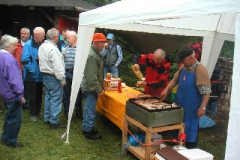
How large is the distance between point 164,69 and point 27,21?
21.6 feet

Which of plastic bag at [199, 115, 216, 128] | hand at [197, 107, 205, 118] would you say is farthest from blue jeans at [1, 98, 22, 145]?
plastic bag at [199, 115, 216, 128]

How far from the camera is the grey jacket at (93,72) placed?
4.50 metres

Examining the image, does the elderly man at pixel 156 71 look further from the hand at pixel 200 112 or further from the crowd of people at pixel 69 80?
the hand at pixel 200 112

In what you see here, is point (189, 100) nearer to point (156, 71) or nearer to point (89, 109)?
point (156, 71)

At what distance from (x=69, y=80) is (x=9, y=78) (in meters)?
1.87

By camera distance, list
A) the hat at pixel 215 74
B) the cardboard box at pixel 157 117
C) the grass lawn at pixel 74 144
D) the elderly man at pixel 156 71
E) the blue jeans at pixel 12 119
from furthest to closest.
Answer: the hat at pixel 215 74
the elderly man at pixel 156 71
the grass lawn at pixel 74 144
the blue jeans at pixel 12 119
the cardboard box at pixel 157 117

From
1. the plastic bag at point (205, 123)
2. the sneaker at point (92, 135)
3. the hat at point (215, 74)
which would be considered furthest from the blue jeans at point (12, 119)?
the hat at point (215, 74)

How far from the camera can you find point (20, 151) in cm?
430

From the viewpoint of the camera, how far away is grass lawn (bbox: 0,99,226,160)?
4250 millimetres

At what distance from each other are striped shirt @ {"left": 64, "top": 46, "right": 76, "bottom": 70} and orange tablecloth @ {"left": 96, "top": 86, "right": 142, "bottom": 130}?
36.0 inches

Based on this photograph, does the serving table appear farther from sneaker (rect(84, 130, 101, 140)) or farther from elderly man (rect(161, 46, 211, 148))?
sneaker (rect(84, 130, 101, 140))

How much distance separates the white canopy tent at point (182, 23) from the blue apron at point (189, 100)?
0.83 metres

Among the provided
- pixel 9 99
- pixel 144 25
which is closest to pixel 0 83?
pixel 9 99

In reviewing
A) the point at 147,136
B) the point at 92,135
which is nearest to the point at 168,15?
the point at 147,136
